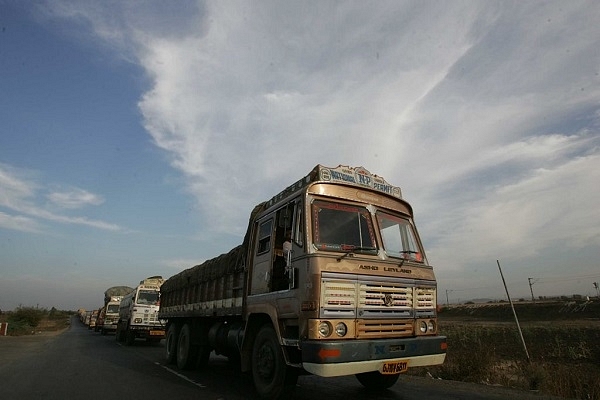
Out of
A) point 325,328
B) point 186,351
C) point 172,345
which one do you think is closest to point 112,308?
point 172,345

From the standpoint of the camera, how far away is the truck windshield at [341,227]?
573 cm

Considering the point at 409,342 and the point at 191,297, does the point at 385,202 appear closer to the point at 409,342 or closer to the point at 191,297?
the point at 409,342

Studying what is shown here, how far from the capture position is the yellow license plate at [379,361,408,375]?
5.27 m

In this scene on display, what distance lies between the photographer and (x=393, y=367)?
534cm

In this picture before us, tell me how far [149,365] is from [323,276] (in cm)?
829

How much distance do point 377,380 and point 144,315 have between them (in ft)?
51.4

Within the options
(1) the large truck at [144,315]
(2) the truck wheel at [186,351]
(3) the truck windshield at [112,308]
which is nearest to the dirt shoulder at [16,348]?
(1) the large truck at [144,315]

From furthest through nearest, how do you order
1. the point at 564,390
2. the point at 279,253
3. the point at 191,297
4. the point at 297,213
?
1. the point at 191,297
2. the point at 564,390
3. the point at 279,253
4. the point at 297,213

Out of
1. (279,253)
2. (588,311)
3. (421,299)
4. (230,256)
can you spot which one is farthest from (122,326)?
(588,311)

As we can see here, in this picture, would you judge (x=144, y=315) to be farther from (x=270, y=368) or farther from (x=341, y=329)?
(x=341, y=329)

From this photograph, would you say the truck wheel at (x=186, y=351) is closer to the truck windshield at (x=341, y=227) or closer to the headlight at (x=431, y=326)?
the truck windshield at (x=341, y=227)

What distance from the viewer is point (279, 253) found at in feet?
22.0

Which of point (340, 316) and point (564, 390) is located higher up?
point (340, 316)

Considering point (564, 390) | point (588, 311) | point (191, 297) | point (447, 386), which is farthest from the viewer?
point (588, 311)
